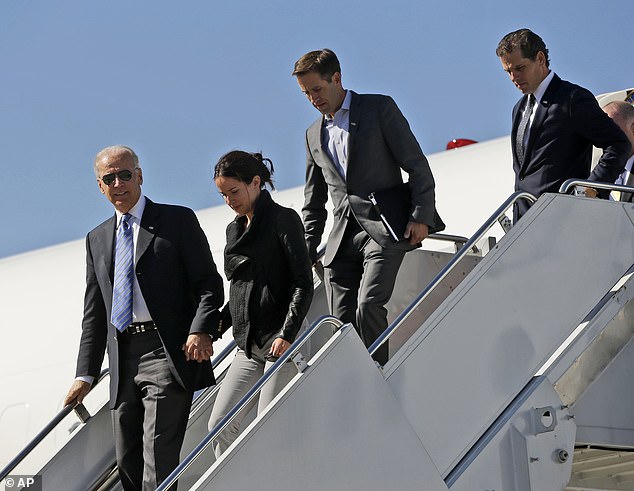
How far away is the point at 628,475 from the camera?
638cm

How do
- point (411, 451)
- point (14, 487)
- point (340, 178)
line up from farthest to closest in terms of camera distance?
point (14, 487), point (340, 178), point (411, 451)

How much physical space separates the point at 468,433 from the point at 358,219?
1.59m

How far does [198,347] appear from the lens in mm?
5242

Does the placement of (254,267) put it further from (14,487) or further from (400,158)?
(14,487)

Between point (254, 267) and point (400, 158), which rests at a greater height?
point (400, 158)

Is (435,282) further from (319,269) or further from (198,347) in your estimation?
(319,269)

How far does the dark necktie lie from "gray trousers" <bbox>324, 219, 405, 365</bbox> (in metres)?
1.04

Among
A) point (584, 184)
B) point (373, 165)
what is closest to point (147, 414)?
point (373, 165)

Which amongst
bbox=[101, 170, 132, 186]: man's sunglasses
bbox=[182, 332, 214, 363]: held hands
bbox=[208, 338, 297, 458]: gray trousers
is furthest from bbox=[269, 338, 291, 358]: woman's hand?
bbox=[101, 170, 132, 186]: man's sunglasses

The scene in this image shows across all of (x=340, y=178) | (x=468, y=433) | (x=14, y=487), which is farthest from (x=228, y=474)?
(x=14, y=487)

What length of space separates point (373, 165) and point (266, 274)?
3.21 ft

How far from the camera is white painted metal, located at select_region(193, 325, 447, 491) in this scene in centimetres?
435

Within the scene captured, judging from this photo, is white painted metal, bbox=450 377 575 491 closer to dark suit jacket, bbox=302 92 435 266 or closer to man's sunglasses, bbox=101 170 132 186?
dark suit jacket, bbox=302 92 435 266

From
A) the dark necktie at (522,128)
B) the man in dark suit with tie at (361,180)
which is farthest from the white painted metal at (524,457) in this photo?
the dark necktie at (522,128)
